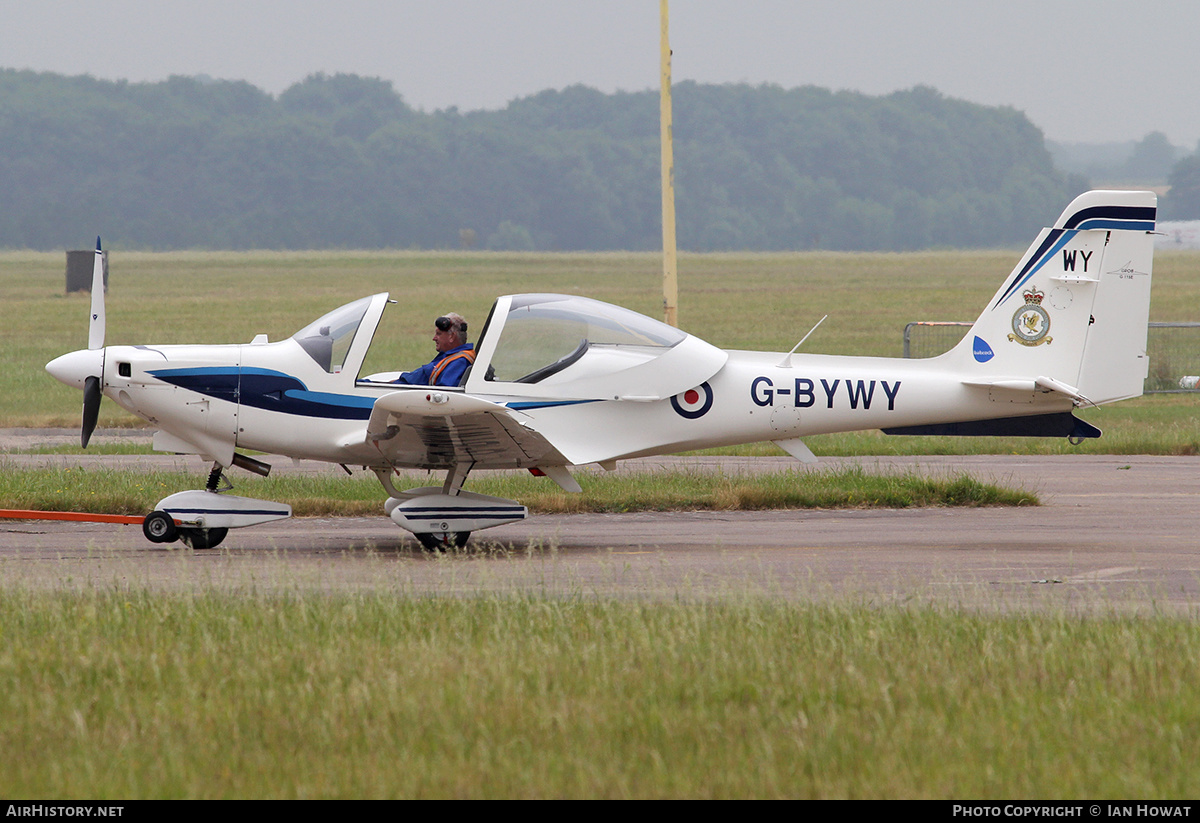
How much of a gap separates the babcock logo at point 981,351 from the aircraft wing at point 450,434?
343 cm

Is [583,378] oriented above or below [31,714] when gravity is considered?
above

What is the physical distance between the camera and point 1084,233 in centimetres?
1058

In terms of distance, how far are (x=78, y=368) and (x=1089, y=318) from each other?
7.80 m

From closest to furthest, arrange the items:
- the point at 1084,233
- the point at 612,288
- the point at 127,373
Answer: the point at 127,373 → the point at 1084,233 → the point at 612,288

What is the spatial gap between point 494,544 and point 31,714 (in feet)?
16.7

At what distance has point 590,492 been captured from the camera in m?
12.5

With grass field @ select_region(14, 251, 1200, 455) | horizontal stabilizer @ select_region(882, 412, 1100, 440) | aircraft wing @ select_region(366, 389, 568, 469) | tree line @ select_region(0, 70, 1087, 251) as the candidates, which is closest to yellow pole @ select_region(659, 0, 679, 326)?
grass field @ select_region(14, 251, 1200, 455)

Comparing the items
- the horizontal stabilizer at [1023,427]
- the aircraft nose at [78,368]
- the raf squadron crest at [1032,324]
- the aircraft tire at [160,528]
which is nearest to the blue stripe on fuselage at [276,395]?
the aircraft nose at [78,368]

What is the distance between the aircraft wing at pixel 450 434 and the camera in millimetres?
8992

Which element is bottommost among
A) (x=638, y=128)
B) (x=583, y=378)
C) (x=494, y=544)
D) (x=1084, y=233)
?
(x=494, y=544)

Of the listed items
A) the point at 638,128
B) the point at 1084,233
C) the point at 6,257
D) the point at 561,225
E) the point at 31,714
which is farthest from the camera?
the point at 638,128

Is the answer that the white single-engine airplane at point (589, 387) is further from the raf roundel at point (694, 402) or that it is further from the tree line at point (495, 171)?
the tree line at point (495, 171)

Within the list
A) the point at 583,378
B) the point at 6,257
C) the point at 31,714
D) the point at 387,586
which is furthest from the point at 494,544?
the point at 6,257
